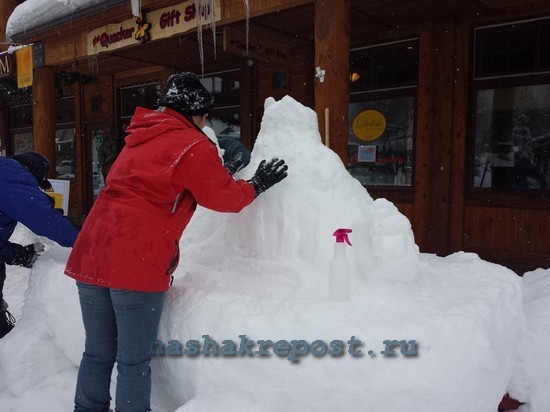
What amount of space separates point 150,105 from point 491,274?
27.1 ft

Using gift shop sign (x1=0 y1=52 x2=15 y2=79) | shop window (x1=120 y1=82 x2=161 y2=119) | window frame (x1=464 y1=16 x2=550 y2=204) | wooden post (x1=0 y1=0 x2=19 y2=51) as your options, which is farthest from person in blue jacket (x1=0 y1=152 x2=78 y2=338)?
wooden post (x1=0 y1=0 x2=19 y2=51)

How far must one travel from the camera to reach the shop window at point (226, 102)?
8.02m

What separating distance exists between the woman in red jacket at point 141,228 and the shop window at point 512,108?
466cm

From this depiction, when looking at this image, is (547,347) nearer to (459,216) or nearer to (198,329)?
(198,329)

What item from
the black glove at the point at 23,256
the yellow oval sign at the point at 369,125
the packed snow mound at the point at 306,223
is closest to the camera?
the packed snow mound at the point at 306,223

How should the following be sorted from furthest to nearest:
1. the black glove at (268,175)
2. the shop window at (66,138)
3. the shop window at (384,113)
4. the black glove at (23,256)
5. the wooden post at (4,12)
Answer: the shop window at (66,138) → the wooden post at (4,12) → the shop window at (384,113) → the black glove at (23,256) → the black glove at (268,175)

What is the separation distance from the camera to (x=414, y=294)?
1.98m

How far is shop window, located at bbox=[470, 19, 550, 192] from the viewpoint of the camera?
5324 millimetres

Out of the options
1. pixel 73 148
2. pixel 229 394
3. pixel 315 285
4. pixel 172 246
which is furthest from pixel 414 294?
pixel 73 148

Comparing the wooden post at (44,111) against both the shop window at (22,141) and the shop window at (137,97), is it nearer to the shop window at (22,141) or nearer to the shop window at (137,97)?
the shop window at (137,97)

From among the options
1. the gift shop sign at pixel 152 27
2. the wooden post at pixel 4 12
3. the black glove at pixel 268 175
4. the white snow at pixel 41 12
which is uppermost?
the wooden post at pixel 4 12

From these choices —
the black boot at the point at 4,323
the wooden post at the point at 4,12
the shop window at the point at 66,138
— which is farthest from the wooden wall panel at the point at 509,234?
the wooden post at the point at 4,12

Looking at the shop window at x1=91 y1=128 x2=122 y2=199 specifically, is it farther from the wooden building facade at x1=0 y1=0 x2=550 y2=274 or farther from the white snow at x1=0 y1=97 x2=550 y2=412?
the white snow at x1=0 y1=97 x2=550 y2=412

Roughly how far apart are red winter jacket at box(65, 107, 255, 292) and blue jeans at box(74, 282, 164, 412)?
8 cm
